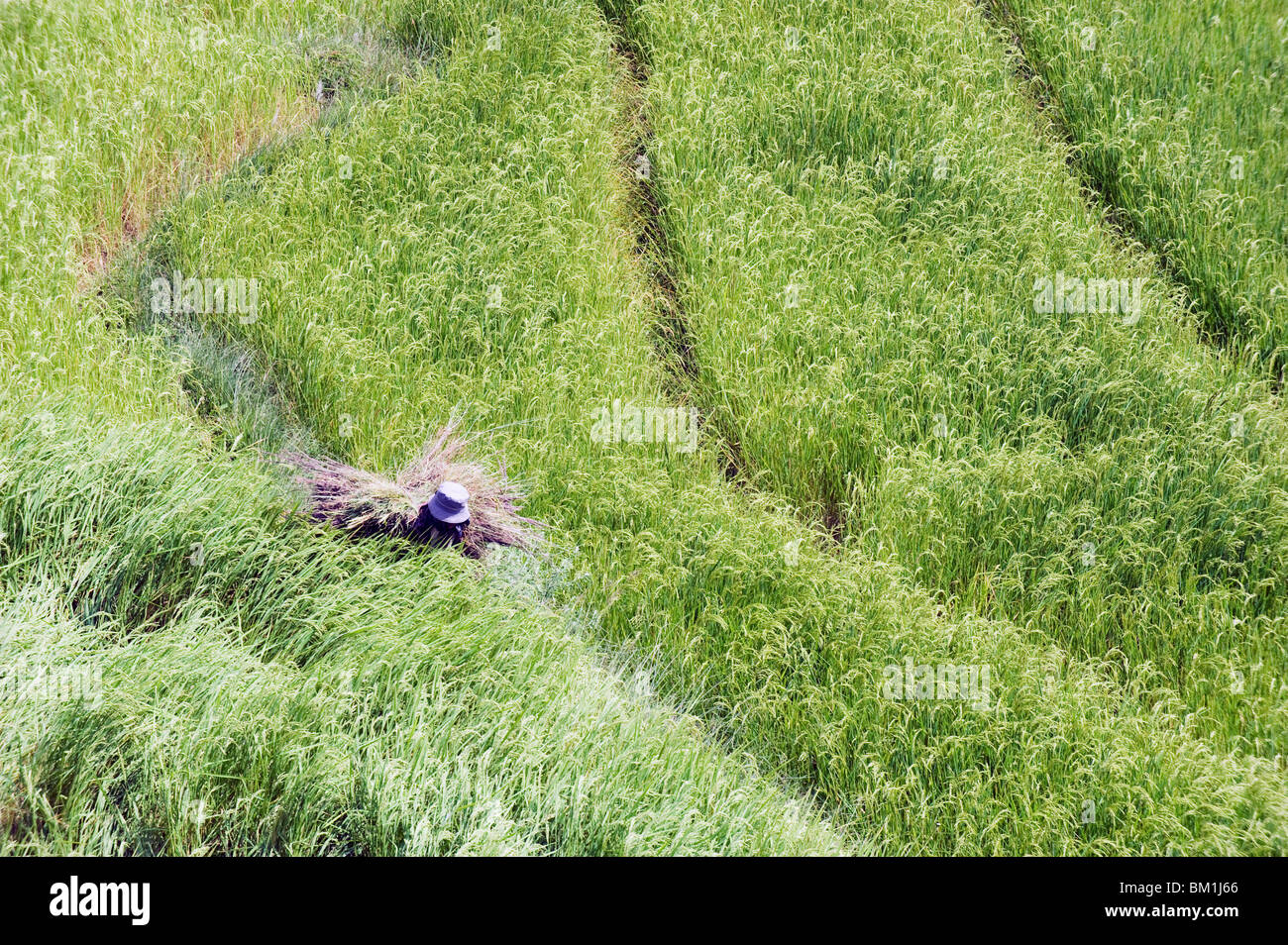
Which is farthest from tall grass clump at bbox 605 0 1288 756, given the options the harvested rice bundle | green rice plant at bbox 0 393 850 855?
green rice plant at bbox 0 393 850 855

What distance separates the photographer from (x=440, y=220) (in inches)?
287

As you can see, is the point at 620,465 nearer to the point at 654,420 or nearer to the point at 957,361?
the point at 654,420

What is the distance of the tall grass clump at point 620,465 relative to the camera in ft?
15.0

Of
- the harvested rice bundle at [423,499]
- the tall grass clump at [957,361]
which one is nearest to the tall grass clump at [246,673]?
the harvested rice bundle at [423,499]

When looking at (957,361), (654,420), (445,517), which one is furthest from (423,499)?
(957,361)

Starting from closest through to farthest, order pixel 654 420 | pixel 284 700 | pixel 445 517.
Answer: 1. pixel 284 700
2. pixel 445 517
3. pixel 654 420

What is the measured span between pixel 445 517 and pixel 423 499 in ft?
1.20

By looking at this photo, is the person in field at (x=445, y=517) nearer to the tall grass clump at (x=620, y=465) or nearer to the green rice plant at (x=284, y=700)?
the green rice plant at (x=284, y=700)

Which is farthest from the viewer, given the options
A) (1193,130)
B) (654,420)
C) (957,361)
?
(1193,130)

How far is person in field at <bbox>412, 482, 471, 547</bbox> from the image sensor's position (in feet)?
16.5

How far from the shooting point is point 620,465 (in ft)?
19.5

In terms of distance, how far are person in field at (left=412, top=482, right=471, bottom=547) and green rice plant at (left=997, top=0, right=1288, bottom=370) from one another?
535cm

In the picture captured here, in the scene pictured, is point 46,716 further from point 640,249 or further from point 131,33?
point 131,33

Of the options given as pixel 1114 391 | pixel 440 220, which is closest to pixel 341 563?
pixel 440 220
